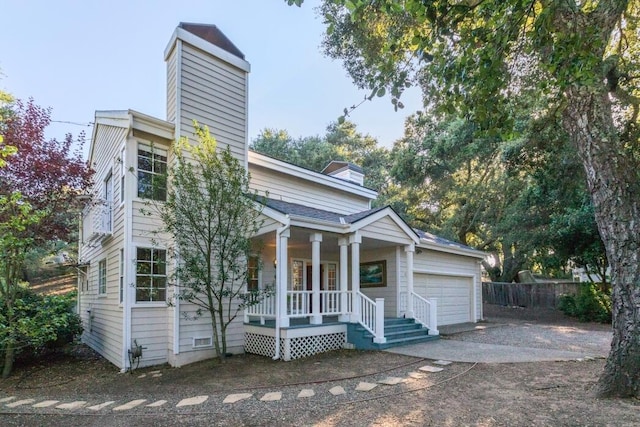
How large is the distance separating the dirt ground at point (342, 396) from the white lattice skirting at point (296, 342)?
0.38 metres

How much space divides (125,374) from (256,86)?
293 inches

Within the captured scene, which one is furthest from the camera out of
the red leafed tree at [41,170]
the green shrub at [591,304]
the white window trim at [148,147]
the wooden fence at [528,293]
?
the wooden fence at [528,293]

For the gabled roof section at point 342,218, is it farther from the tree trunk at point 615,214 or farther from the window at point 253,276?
the tree trunk at point 615,214

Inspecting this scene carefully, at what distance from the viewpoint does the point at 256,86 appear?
10297mm

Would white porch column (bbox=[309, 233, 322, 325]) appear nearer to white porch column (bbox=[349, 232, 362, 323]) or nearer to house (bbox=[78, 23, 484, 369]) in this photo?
house (bbox=[78, 23, 484, 369])

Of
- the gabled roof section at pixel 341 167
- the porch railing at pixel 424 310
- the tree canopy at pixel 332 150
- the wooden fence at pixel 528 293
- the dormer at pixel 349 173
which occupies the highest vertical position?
the tree canopy at pixel 332 150

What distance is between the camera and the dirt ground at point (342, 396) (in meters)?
4.39

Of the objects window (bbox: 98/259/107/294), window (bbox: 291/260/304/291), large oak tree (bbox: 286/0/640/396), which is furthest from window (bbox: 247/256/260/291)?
large oak tree (bbox: 286/0/640/396)

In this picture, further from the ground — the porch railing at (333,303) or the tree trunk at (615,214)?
the tree trunk at (615,214)

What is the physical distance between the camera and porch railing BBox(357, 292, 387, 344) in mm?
8797

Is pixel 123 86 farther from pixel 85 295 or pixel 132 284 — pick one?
pixel 132 284

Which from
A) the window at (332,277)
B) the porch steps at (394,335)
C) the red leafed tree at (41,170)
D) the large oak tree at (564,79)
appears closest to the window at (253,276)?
the porch steps at (394,335)

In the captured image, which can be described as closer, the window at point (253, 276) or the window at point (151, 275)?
the window at point (151, 275)

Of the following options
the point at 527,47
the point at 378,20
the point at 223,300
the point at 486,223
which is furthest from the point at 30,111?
the point at 486,223
